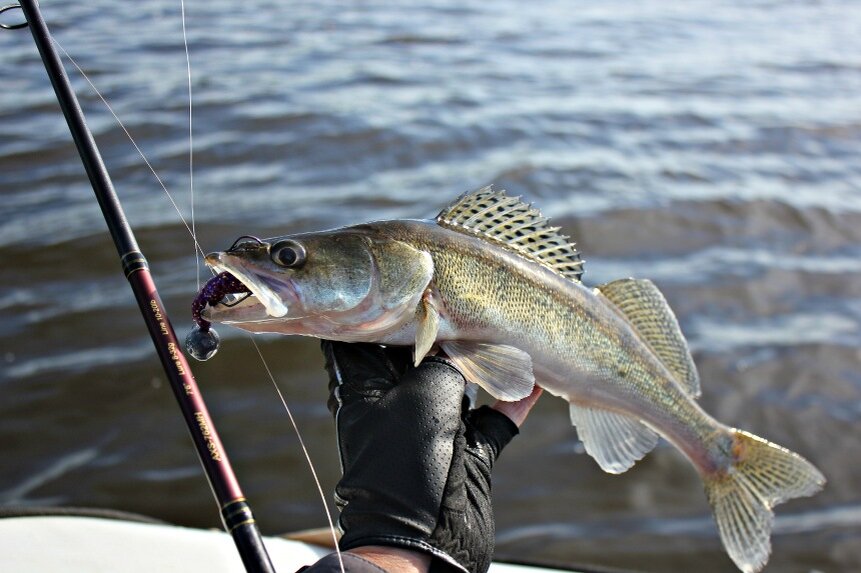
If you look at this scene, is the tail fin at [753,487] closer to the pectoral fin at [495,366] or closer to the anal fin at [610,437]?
the anal fin at [610,437]

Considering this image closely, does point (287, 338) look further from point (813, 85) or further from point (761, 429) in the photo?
point (813, 85)

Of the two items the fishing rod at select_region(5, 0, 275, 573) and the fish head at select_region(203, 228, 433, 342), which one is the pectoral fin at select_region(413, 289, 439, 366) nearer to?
the fish head at select_region(203, 228, 433, 342)

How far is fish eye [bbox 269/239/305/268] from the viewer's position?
248 centimetres

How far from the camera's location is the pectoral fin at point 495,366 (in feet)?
8.71

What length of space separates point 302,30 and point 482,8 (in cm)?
358

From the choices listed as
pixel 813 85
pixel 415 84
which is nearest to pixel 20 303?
pixel 415 84

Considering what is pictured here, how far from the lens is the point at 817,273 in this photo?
21.0ft

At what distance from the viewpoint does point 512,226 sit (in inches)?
113

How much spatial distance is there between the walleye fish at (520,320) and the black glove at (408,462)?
0.11 metres

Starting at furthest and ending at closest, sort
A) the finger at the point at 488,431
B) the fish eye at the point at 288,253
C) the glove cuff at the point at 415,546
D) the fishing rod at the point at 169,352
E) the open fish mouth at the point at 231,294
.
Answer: the finger at the point at 488,431 < the fish eye at the point at 288,253 < the open fish mouth at the point at 231,294 < the glove cuff at the point at 415,546 < the fishing rod at the point at 169,352

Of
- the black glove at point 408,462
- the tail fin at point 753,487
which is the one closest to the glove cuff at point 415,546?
the black glove at point 408,462

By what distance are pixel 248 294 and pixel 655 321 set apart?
159cm

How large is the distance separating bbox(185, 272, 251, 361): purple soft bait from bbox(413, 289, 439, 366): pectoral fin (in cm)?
55

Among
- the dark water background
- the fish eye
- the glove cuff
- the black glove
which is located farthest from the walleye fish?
the dark water background
